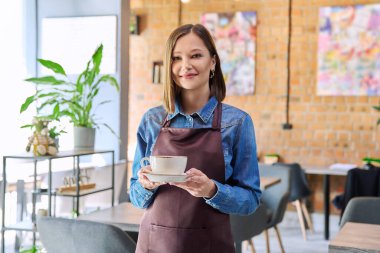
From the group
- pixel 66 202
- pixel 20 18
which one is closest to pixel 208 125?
pixel 66 202

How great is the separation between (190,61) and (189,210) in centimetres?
41

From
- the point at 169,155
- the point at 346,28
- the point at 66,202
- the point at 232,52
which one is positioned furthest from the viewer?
the point at 232,52

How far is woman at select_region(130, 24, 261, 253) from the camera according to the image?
1.50 meters

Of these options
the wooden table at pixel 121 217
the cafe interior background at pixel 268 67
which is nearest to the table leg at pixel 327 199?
the cafe interior background at pixel 268 67

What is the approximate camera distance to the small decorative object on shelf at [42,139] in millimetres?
3086

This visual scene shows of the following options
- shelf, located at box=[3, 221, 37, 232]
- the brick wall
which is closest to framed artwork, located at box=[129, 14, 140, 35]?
the brick wall

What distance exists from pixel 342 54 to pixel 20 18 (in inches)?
130

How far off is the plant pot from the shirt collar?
78.7 inches

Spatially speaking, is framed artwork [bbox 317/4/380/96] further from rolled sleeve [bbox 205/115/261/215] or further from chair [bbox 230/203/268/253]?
rolled sleeve [bbox 205/115/261/215]

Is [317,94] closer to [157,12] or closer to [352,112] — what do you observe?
[352,112]

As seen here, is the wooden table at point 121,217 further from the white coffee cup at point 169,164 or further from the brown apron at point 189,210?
the white coffee cup at point 169,164

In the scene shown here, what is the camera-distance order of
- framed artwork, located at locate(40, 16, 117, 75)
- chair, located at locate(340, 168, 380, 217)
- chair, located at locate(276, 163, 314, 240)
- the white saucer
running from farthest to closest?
chair, located at locate(276, 163, 314, 240)
framed artwork, located at locate(40, 16, 117, 75)
chair, located at locate(340, 168, 380, 217)
the white saucer

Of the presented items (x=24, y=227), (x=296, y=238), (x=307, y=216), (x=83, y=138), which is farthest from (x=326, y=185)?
(x=24, y=227)

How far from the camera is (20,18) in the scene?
5.07 meters
